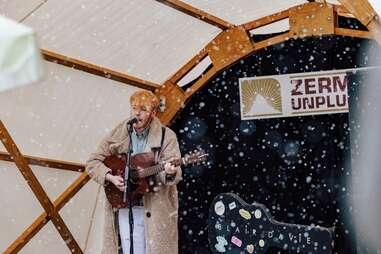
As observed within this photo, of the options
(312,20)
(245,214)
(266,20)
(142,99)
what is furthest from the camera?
(245,214)

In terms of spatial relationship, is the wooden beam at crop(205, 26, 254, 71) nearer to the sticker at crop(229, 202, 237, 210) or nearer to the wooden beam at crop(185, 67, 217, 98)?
the wooden beam at crop(185, 67, 217, 98)

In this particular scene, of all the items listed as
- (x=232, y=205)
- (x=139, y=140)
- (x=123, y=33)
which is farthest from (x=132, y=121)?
(x=232, y=205)

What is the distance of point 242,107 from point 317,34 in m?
0.77

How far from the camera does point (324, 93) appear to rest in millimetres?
6250

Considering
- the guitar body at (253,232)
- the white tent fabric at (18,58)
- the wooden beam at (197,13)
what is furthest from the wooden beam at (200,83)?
the white tent fabric at (18,58)

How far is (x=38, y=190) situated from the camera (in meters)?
6.29

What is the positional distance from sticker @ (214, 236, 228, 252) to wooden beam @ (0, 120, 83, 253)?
0.99 metres

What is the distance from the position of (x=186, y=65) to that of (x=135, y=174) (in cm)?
127

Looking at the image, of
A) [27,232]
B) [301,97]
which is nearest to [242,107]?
[301,97]

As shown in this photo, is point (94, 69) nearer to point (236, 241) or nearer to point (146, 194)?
point (146, 194)

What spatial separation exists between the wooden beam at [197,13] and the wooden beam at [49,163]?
1434 millimetres

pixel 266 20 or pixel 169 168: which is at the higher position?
pixel 266 20

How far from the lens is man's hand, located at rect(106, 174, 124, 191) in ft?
18.3

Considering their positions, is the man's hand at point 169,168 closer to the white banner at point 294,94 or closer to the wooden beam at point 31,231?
the white banner at point 294,94
